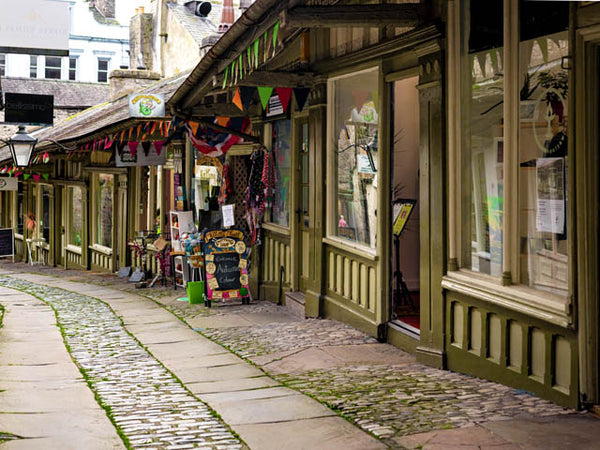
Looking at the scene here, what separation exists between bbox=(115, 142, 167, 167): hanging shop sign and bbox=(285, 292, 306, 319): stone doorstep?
610 cm

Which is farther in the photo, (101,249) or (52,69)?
(52,69)

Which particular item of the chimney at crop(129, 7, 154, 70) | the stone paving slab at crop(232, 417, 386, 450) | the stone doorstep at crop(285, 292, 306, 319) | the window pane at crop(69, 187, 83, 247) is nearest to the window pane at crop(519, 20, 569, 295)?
the stone paving slab at crop(232, 417, 386, 450)

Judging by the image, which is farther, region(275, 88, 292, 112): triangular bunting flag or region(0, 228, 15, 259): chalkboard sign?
region(0, 228, 15, 259): chalkboard sign

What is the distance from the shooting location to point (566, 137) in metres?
5.82

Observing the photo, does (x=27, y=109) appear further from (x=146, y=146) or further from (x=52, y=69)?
(x=52, y=69)

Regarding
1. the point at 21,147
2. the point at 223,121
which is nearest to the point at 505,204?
the point at 223,121

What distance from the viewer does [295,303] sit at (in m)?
11.2

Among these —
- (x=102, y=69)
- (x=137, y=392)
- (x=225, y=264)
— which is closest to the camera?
(x=137, y=392)

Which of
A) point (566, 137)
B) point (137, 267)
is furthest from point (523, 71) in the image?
point (137, 267)

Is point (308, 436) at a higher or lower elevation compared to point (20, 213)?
lower

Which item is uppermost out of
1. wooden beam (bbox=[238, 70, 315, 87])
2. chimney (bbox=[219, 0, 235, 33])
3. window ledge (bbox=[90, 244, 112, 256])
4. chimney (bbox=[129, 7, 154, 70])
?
chimney (bbox=[129, 7, 154, 70])

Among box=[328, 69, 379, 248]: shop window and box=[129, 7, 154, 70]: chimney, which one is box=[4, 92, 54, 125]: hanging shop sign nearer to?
box=[328, 69, 379, 248]: shop window

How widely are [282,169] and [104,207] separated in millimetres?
10266

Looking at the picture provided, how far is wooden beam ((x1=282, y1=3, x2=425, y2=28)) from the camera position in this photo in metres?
6.39
